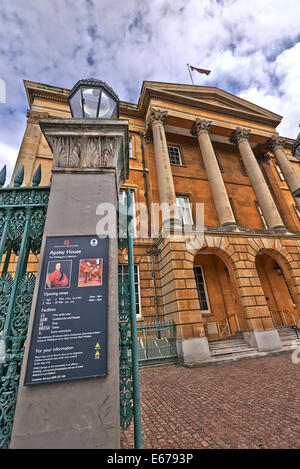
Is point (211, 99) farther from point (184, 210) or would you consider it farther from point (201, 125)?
point (184, 210)

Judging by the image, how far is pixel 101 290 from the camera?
6.96ft

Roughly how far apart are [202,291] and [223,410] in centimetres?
951

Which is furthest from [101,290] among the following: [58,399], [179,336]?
[179,336]

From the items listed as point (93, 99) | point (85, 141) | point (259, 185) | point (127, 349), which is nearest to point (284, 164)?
point (259, 185)

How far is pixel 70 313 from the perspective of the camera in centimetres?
201

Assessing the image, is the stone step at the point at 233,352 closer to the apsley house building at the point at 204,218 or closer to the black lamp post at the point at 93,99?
the apsley house building at the point at 204,218

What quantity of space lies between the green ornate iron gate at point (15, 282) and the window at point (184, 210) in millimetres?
12259

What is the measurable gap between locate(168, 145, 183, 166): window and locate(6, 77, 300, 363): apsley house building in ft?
0.31

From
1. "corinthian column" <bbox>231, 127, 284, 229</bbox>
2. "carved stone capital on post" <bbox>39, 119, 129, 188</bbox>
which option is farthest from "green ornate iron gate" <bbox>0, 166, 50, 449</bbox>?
"corinthian column" <bbox>231, 127, 284, 229</bbox>

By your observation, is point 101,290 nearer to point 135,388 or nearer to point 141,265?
point 135,388

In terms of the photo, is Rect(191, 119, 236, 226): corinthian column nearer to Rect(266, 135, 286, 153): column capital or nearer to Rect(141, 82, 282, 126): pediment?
Rect(141, 82, 282, 126): pediment

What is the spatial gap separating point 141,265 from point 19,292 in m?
9.82

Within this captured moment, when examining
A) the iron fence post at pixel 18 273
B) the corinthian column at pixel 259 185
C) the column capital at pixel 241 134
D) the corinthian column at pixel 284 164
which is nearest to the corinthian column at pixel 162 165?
the column capital at pixel 241 134

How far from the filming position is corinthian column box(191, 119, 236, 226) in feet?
41.1
